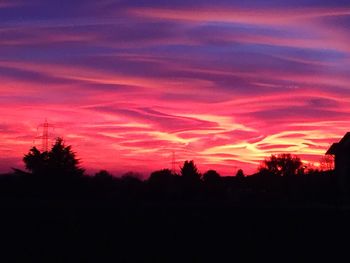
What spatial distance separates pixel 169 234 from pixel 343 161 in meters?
23.8

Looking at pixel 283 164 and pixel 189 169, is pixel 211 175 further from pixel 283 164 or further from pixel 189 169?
pixel 283 164

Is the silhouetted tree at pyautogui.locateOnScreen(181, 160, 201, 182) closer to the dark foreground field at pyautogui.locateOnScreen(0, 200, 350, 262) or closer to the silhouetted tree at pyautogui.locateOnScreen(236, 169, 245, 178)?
the silhouetted tree at pyautogui.locateOnScreen(236, 169, 245, 178)

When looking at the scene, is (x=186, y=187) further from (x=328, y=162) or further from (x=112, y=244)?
(x=328, y=162)

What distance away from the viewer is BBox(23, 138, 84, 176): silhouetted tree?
49.4 m

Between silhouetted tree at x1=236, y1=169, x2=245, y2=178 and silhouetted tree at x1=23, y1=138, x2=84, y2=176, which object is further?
silhouetted tree at x1=236, y1=169, x2=245, y2=178

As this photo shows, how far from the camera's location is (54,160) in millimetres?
51406

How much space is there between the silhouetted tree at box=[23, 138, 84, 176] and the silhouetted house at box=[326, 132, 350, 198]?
19342mm

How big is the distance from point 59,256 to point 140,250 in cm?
184

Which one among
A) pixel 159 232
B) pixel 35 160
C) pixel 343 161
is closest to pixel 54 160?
pixel 35 160

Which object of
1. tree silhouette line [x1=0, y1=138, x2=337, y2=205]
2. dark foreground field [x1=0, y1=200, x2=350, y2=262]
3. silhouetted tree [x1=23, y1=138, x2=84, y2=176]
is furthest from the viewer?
silhouetted tree [x1=23, y1=138, x2=84, y2=176]

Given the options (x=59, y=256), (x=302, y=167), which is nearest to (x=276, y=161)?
(x=302, y=167)

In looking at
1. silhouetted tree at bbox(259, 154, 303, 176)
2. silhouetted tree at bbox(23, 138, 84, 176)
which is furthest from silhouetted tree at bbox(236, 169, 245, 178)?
silhouetted tree at bbox(23, 138, 84, 176)

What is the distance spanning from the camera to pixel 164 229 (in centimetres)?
1586

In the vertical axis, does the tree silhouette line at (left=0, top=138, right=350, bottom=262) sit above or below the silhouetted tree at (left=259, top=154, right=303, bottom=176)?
below
